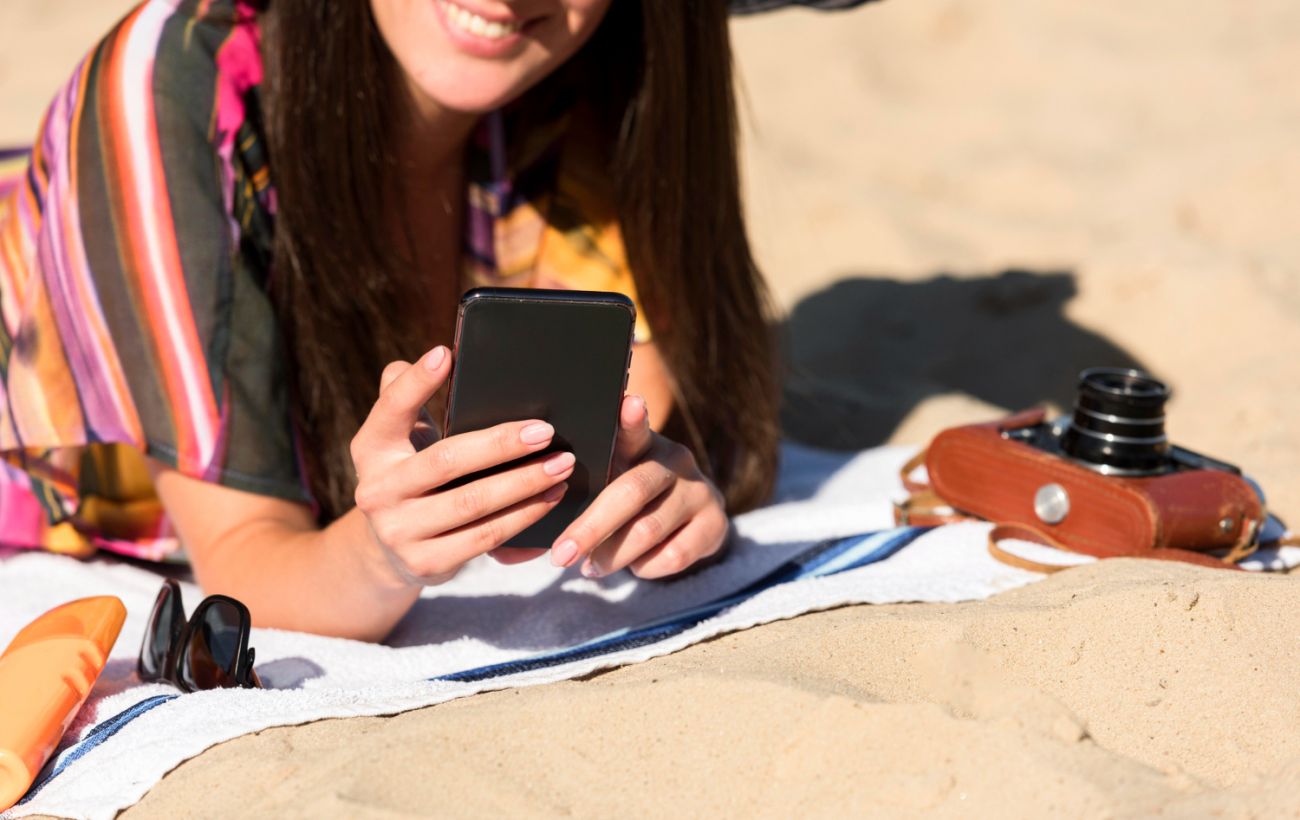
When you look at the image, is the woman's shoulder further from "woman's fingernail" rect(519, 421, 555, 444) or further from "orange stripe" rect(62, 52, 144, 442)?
"woman's fingernail" rect(519, 421, 555, 444)

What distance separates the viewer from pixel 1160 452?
161 cm

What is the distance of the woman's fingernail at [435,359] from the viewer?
111 centimetres

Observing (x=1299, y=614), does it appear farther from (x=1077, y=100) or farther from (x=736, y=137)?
(x=1077, y=100)

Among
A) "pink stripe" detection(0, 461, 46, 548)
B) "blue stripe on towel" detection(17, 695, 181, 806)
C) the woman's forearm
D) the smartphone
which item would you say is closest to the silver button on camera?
the smartphone

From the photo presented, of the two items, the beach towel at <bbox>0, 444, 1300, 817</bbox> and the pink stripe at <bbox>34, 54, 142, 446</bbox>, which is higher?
the pink stripe at <bbox>34, 54, 142, 446</bbox>

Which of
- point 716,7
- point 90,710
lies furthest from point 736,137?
point 90,710

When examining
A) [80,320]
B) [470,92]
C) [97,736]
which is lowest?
[97,736]

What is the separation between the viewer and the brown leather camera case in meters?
1.52

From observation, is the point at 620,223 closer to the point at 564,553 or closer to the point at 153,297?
the point at 153,297

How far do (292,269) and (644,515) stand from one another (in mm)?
596

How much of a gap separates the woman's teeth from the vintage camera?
0.77 meters

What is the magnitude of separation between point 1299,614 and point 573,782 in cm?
72

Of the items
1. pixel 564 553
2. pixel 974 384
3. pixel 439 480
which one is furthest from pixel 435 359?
pixel 974 384

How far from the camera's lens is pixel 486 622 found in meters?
1.56
